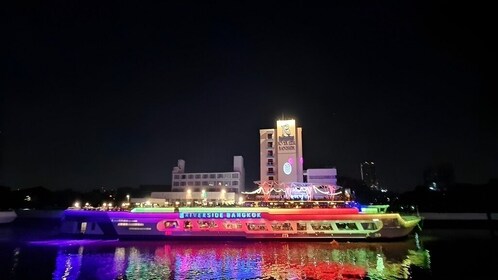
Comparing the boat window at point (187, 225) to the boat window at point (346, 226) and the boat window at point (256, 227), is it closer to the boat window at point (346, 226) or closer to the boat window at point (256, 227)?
the boat window at point (256, 227)

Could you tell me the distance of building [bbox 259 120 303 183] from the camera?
7262 centimetres

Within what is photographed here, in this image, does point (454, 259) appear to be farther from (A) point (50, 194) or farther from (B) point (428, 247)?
(A) point (50, 194)

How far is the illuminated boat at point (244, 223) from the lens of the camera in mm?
47688

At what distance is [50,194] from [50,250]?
8345 centimetres

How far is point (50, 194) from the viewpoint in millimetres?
112750

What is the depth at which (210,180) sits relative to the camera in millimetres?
91000

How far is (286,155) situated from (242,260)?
1603 inches

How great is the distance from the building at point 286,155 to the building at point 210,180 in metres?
15.3

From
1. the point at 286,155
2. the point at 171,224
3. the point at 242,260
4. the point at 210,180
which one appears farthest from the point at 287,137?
the point at 242,260

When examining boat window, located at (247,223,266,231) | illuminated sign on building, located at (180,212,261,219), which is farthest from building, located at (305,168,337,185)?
Answer: illuminated sign on building, located at (180,212,261,219)

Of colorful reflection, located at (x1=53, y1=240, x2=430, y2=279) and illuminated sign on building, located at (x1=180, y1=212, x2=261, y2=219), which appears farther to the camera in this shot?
illuminated sign on building, located at (x1=180, y1=212, x2=261, y2=219)

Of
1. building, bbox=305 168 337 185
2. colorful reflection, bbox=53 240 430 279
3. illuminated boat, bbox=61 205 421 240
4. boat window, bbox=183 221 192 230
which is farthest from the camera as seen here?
building, bbox=305 168 337 185

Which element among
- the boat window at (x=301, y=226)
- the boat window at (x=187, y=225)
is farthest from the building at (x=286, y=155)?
the boat window at (x=187, y=225)

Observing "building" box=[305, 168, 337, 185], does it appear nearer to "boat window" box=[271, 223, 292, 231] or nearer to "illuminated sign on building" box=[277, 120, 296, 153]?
"illuminated sign on building" box=[277, 120, 296, 153]
